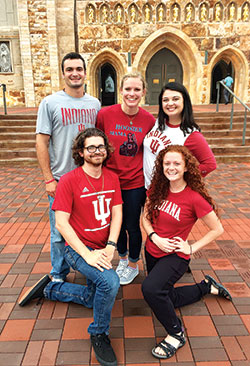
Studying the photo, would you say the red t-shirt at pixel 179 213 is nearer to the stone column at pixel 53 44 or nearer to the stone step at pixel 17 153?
the stone step at pixel 17 153

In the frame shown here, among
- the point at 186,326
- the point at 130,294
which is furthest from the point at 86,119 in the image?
the point at 186,326

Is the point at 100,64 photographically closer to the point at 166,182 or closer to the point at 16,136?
the point at 16,136

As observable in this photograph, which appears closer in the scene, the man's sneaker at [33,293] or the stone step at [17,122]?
the man's sneaker at [33,293]

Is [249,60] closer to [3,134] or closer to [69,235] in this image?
[3,134]

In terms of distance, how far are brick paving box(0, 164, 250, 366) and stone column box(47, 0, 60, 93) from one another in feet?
33.5

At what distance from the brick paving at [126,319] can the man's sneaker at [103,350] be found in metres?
0.07

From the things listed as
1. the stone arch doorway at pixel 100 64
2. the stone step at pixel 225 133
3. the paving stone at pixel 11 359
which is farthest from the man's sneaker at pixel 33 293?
the stone arch doorway at pixel 100 64

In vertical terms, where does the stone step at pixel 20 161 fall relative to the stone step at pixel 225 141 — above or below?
below

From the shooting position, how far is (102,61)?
1275 centimetres

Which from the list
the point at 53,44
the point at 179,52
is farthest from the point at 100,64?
the point at 179,52

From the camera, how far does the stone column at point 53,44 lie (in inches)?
456

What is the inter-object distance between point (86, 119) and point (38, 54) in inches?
451

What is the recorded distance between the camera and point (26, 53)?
1205 cm

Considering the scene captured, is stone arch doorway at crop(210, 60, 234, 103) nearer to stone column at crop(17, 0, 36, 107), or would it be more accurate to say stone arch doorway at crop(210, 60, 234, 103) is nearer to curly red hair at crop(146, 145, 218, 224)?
stone column at crop(17, 0, 36, 107)
